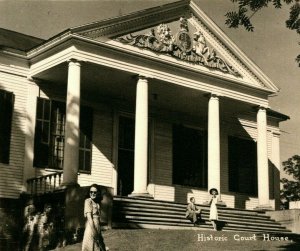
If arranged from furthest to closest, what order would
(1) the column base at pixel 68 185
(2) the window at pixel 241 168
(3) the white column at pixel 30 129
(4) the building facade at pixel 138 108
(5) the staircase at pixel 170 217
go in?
(2) the window at pixel 241 168, (3) the white column at pixel 30 129, (4) the building facade at pixel 138 108, (5) the staircase at pixel 170 217, (1) the column base at pixel 68 185

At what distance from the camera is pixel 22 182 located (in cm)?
2191

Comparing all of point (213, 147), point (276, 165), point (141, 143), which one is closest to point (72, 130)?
point (141, 143)

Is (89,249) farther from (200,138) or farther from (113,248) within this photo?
(200,138)

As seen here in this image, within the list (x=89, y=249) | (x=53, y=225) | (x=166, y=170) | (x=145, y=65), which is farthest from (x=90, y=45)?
(x=89, y=249)

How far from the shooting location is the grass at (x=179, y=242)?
15.3 meters

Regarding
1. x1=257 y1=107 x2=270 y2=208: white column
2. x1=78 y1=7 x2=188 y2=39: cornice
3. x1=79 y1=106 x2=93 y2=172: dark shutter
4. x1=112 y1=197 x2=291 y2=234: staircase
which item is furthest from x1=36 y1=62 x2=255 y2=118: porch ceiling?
x1=112 y1=197 x2=291 y2=234: staircase

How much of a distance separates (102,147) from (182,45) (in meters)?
5.27

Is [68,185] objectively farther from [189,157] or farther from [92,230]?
[189,157]

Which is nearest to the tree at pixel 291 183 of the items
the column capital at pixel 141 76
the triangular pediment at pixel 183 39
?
the triangular pediment at pixel 183 39

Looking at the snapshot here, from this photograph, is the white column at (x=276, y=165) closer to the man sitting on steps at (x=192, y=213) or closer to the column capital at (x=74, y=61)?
the man sitting on steps at (x=192, y=213)

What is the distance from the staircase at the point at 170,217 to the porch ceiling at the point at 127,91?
4.81 meters

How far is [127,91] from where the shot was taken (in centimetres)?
2459

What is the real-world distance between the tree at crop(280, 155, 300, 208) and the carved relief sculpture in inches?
1101

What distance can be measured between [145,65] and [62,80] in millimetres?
3254
